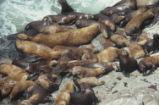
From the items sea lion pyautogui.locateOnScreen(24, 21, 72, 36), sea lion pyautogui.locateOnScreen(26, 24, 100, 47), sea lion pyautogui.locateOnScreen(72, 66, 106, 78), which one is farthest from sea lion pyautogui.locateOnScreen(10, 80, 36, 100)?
sea lion pyautogui.locateOnScreen(24, 21, 72, 36)

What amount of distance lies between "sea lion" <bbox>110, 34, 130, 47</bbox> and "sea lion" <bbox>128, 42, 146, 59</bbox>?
1.07 feet

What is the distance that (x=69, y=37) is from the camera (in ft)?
29.2

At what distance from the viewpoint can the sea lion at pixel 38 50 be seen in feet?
27.3

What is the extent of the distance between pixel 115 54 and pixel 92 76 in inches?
43.2

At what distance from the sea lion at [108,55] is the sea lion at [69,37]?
97 centimetres

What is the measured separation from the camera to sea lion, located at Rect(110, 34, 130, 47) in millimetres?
8690

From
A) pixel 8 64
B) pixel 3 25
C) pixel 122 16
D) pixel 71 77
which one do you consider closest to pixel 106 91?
pixel 71 77

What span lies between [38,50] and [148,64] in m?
2.98

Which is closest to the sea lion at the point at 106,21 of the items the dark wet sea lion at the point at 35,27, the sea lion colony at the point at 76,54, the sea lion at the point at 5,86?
the sea lion colony at the point at 76,54

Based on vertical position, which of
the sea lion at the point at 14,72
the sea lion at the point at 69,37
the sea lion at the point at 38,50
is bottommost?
the sea lion at the point at 14,72

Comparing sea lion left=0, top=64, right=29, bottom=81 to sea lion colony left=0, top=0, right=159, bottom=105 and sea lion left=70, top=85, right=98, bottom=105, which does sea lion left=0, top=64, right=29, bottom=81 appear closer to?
sea lion colony left=0, top=0, right=159, bottom=105

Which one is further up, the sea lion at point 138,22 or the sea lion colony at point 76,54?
the sea lion at point 138,22

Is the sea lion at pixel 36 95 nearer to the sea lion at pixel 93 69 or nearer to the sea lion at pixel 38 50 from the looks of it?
the sea lion at pixel 93 69

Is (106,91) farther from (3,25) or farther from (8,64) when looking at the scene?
(3,25)
